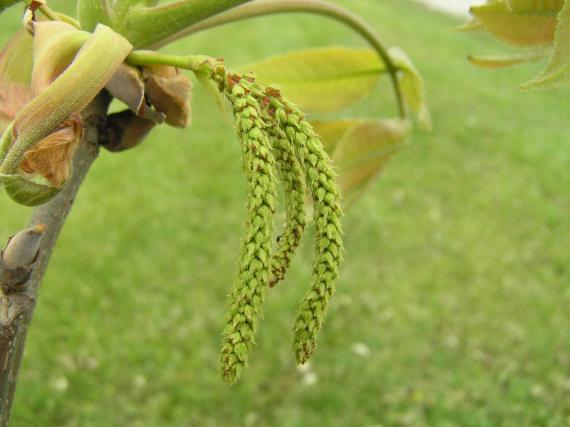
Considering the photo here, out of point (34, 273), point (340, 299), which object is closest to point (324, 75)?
point (34, 273)

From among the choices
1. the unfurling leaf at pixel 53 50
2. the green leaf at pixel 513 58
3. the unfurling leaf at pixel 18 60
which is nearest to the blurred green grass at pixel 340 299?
the green leaf at pixel 513 58

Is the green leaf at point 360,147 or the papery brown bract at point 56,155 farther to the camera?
the green leaf at point 360,147

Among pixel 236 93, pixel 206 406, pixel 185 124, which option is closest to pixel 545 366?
pixel 206 406

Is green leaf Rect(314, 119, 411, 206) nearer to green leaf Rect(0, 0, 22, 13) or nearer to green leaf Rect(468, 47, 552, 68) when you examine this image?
green leaf Rect(468, 47, 552, 68)

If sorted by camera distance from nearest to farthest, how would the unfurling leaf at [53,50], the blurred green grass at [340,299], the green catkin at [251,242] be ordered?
the green catkin at [251,242] < the unfurling leaf at [53,50] < the blurred green grass at [340,299]

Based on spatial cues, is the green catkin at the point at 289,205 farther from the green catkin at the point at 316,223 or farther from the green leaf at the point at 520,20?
the green leaf at the point at 520,20

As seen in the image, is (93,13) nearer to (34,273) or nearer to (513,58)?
(34,273)
